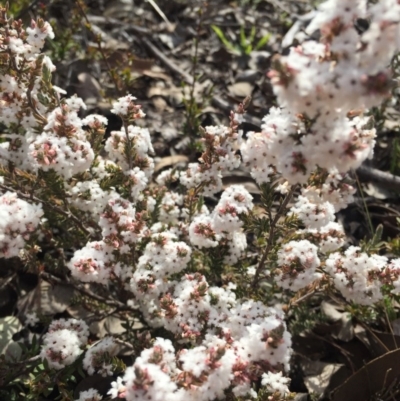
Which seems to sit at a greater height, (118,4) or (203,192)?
(118,4)

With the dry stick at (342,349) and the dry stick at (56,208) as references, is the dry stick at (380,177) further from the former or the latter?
the dry stick at (56,208)

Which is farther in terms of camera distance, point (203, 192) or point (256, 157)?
point (203, 192)

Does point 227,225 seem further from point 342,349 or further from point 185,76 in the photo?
point 185,76

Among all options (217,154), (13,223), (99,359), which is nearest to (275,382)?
(99,359)

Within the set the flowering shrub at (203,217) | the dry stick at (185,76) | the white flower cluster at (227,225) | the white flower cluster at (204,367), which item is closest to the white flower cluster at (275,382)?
the flowering shrub at (203,217)

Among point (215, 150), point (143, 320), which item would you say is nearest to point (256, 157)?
point (215, 150)

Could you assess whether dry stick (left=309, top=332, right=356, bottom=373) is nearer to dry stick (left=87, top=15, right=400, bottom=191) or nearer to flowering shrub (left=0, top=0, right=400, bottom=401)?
flowering shrub (left=0, top=0, right=400, bottom=401)

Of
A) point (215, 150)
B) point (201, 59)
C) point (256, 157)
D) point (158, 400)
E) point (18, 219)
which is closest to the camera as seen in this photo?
point (158, 400)

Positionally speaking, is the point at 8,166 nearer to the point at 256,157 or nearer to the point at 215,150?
the point at 215,150
